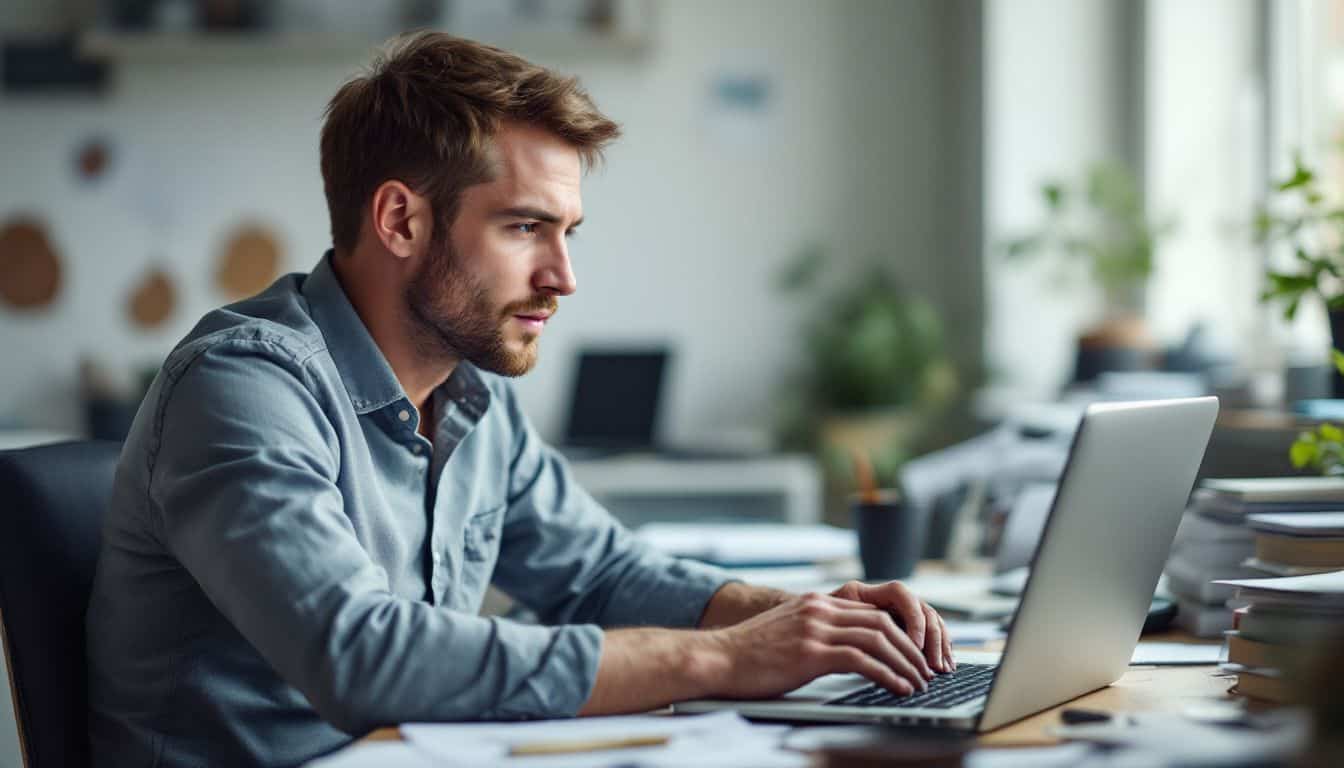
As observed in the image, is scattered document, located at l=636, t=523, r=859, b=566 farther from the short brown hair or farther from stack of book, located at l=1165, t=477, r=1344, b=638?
the short brown hair

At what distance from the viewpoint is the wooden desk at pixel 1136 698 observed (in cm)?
91

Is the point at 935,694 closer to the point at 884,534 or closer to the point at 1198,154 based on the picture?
the point at 884,534

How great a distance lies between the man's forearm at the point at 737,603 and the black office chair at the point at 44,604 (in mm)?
571

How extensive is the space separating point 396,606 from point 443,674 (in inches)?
2.3

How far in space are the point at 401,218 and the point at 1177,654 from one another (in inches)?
31.7

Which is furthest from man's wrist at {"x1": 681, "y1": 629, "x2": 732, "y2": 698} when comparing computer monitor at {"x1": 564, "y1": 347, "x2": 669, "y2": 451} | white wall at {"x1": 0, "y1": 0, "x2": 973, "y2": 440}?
white wall at {"x1": 0, "y1": 0, "x2": 973, "y2": 440}

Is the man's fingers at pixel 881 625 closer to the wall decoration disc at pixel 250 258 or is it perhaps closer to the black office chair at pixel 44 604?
the black office chair at pixel 44 604

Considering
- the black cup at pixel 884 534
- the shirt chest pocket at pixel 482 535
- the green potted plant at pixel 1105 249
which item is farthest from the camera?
the green potted plant at pixel 1105 249

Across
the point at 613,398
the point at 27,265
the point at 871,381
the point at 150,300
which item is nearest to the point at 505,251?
the point at 613,398

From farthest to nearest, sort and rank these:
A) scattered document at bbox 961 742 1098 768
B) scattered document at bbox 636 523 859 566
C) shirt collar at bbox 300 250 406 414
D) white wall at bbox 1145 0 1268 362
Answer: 1. white wall at bbox 1145 0 1268 362
2. scattered document at bbox 636 523 859 566
3. shirt collar at bbox 300 250 406 414
4. scattered document at bbox 961 742 1098 768

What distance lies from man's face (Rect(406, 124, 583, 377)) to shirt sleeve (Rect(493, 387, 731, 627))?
238 millimetres

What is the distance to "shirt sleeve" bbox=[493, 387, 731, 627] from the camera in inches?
58.6

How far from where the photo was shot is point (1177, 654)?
47.7 inches

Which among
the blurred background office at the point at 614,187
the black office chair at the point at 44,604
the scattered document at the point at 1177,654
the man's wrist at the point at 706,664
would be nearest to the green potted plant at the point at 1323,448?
the scattered document at the point at 1177,654
